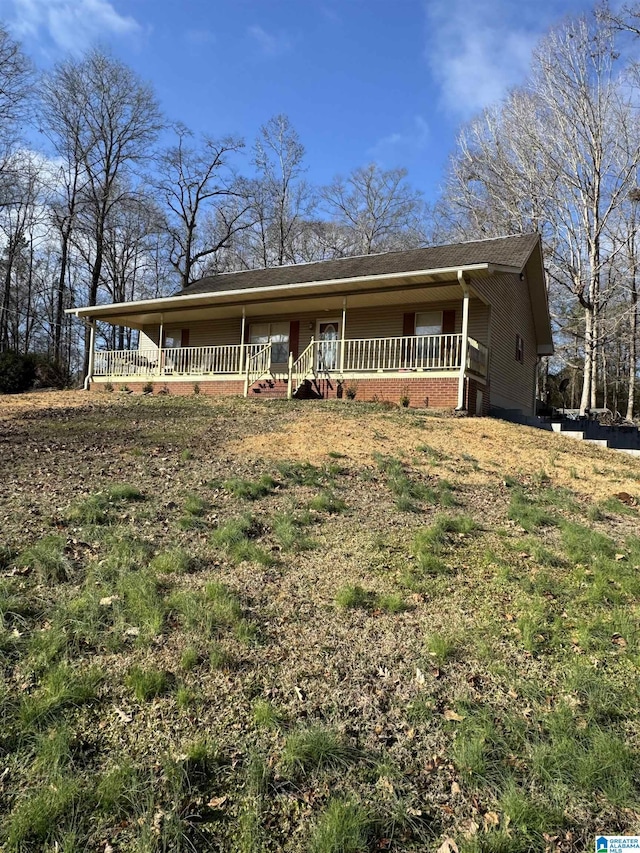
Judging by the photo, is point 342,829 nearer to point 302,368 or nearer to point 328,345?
point 302,368

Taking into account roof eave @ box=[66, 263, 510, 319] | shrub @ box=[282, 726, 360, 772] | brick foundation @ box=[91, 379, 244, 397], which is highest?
roof eave @ box=[66, 263, 510, 319]

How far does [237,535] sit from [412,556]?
155 cm

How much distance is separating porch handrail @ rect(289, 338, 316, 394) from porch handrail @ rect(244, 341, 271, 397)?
0.97 m

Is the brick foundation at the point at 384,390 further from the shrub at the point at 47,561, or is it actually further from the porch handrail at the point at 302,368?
the shrub at the point at 47,561

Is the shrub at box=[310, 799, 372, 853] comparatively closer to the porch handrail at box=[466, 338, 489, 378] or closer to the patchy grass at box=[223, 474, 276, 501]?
the patchy grass at box=[223, 474, 276, 501]

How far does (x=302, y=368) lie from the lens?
15672 mm

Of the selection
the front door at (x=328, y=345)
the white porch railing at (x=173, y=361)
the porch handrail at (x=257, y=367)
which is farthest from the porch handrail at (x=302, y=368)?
the white porch railing at (x=173, y=361)

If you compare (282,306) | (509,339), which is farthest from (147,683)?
(509,339)

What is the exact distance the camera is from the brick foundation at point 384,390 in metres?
13.2

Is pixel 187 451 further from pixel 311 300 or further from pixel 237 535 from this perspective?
pixel 311 300

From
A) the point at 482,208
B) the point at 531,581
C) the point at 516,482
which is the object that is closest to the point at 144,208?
the point at 482,208

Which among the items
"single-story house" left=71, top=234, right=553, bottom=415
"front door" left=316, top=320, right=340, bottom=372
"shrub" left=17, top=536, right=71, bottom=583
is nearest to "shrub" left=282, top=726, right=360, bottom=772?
"shrub" left=17, top=536, right=71, bottom=583

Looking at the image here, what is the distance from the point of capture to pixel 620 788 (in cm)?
242

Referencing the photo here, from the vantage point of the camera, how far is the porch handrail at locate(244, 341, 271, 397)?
16.0 m
